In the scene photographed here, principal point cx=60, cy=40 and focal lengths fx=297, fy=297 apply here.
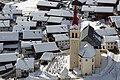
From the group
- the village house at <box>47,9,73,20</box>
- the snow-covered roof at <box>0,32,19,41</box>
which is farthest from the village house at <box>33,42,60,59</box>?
the village house at <box>47,9,73,20</box>

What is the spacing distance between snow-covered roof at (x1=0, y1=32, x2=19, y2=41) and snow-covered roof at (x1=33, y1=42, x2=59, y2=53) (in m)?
5.83

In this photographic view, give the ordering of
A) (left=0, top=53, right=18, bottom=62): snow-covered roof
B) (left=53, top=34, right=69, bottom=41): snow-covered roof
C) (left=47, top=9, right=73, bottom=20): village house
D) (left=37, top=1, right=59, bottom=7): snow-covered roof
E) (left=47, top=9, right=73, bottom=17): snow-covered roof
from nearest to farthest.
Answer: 1. (left=0, top=53, right=18, bottom=62): snow-covered roof
2. (left=53, top=34, right=69, bottom=41): snow-covered roof
3. (left=47, top=9, right=73, bottom=20): village house
4. (left=47, top=9, right=73, bottom=17): snow-covered roof
5. (left=37, top=1, right=59, bottom=7): snow-covered roof

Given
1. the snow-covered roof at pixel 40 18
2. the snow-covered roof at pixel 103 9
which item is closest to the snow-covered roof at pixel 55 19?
the snow-covered roof at pixel 40 18

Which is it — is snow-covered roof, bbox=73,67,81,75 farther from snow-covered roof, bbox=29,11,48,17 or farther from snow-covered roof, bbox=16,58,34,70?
snow-covered roof, bbox=29,11,48,17

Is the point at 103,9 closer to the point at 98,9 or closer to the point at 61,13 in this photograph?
the point at 98,9

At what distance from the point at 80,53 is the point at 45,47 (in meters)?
9.84

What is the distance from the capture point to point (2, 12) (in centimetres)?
6850

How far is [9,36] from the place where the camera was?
55094mm

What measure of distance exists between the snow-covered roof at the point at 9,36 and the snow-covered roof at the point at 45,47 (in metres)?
5.83

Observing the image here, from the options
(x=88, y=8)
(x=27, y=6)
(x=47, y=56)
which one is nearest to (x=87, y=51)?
(x=47, y=56)

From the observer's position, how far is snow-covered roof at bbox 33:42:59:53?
164 ft

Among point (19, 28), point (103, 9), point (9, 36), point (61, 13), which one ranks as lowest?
point (9, 36)

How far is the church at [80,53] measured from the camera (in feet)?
137

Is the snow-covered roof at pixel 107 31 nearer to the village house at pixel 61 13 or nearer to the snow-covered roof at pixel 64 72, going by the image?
the village house at pixel 61 13
